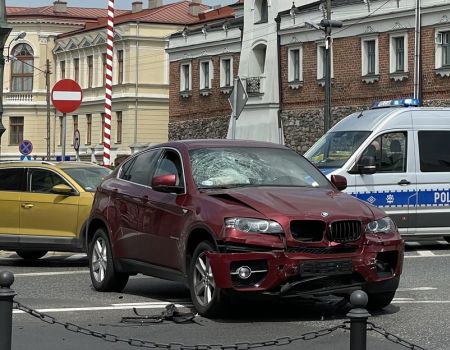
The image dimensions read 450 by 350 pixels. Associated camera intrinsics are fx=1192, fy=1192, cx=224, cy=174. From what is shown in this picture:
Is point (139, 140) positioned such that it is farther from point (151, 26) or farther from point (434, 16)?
point (434, 16)

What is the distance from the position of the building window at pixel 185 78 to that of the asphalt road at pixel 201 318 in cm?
5493

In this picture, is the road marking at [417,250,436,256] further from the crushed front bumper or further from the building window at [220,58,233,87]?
the building window at [220,58,233,87]

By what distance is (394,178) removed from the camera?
1925 cm

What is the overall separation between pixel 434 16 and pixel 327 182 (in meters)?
38.1

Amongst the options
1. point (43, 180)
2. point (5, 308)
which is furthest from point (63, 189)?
point (5, 308)

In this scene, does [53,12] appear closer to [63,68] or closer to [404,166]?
[63,68]

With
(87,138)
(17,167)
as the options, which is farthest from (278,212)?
(87,138)

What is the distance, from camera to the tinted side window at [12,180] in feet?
59.8

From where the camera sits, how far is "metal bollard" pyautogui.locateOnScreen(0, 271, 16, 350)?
6680mm

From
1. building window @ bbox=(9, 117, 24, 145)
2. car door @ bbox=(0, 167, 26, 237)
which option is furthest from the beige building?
car door @ bbox=(0, 167, 26, 237)

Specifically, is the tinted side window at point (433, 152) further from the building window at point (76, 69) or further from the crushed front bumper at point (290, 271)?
the building window at point (76, 69)

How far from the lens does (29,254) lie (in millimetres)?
19281

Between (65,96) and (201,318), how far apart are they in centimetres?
1258

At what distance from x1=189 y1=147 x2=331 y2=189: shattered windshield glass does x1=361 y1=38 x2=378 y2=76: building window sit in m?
41.4
